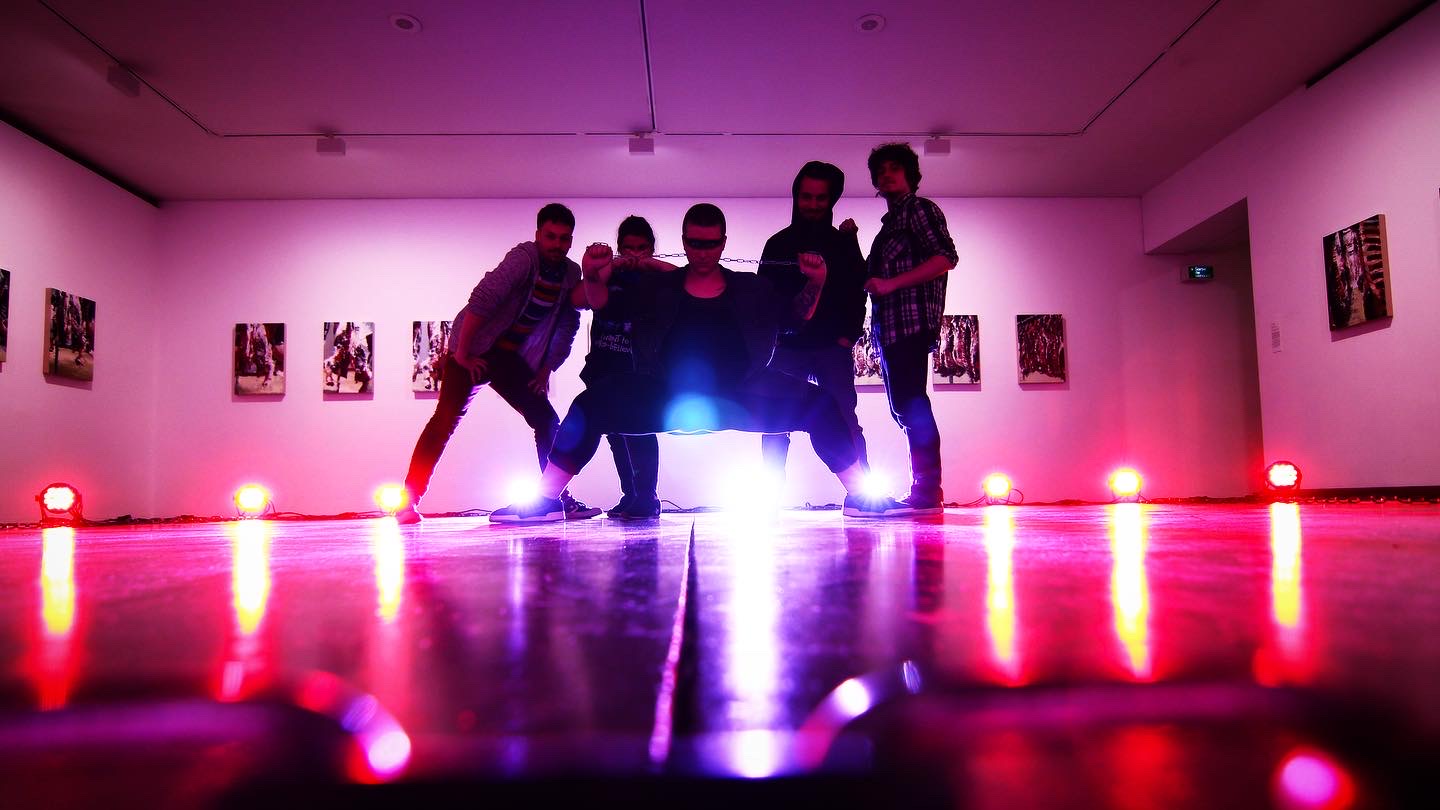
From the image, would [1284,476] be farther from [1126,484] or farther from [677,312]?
[677,312]

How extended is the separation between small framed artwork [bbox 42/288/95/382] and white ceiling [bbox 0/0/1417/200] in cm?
107

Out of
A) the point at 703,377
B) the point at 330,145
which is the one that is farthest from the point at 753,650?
the point at 330,145

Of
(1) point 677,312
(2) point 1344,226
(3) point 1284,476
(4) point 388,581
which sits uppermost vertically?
(2) point 1344,226

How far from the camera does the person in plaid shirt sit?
262 centimetres

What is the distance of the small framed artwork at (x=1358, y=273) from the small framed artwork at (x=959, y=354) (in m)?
2.33

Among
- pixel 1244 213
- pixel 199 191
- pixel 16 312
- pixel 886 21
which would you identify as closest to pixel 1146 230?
pixel 1244 213

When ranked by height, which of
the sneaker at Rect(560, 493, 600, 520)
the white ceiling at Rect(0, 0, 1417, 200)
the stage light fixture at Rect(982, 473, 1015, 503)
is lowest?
the stage light fixture at Rect(982, 473, 1015, 503)

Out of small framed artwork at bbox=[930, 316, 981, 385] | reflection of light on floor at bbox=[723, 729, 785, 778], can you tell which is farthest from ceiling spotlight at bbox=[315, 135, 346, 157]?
reflection of light on floor at bbox=[723, 729, 785, 778]

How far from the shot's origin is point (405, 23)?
12.9ft

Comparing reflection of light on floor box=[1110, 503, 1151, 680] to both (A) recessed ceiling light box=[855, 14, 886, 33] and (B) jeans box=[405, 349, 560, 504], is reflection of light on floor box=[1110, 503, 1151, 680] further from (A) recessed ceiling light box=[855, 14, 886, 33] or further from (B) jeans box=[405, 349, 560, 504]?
(A) recessed ceiling light box=[855, 14, 886, 33]

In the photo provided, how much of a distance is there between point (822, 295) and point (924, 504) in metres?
0.82

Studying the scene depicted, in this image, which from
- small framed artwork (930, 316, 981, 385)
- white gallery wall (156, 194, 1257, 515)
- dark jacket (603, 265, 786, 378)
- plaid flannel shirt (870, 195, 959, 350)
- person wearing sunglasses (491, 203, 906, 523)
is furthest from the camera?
small framed artwork (930, 316, 981, 385)

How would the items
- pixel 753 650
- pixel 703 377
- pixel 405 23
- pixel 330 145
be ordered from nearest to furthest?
pixel 753 650, pixel 703 377, pixel 405 23, pixel 330 145

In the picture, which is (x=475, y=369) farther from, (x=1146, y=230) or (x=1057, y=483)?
(x=1146, y=230)
